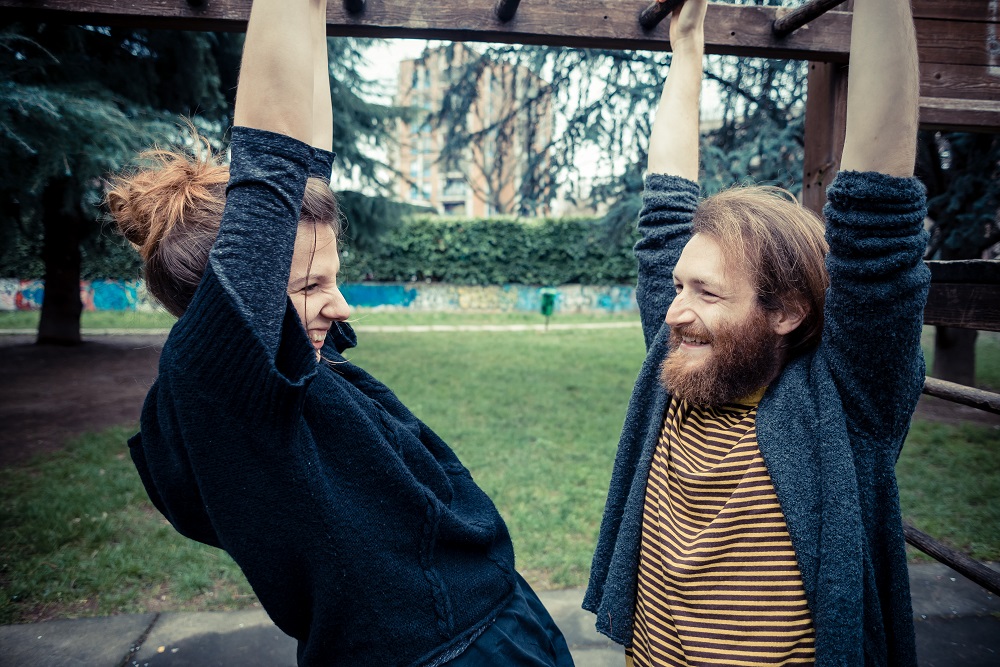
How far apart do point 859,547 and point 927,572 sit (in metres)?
2.78

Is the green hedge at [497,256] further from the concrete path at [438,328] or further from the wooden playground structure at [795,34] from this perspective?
the wooden playground structure at [795,34]

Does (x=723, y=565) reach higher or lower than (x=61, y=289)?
lower

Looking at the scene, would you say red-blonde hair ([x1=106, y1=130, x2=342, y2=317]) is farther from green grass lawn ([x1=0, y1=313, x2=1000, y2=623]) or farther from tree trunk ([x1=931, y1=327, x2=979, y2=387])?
tree trunk ([x1=931, y1=327, x2=979, y2=387])

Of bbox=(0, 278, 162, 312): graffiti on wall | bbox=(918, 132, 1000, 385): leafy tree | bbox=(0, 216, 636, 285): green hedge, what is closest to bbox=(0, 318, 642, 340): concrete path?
bbox=(0, 216, 636, 285): green hedge

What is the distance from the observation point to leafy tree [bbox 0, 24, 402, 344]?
4578 mm

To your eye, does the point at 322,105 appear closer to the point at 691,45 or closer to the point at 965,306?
the point at 691,45

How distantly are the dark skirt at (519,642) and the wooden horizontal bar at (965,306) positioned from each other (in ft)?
5.18

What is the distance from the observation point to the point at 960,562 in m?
2.28

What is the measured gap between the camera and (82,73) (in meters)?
5.97

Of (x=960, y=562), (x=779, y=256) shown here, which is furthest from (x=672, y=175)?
(x=960, y=562)

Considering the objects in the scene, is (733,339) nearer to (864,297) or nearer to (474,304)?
(864,297)

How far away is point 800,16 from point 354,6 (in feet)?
4.38

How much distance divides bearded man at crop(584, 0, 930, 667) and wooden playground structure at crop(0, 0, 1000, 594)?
81cm

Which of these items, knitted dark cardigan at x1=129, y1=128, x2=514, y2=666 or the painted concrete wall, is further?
the painted concrete wall
